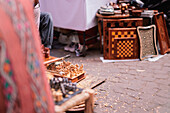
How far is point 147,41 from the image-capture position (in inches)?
170

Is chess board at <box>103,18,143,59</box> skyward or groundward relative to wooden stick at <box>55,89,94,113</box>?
skyward

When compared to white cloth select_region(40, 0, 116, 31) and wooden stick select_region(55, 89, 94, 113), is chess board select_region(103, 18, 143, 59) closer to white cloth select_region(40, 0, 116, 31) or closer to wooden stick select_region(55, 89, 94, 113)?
white cloth select_region(40, 0, 116, 31)

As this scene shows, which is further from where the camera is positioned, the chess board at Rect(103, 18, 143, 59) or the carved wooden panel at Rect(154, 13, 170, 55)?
the carved wooden panel at Rect(154, 13, 170, 55)

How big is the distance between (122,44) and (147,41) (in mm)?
493

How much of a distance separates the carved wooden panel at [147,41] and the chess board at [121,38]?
0.29ft

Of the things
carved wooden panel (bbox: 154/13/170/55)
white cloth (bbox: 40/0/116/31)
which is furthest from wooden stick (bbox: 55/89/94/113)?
carved wooden panel (bbox: 154/13/170/55)

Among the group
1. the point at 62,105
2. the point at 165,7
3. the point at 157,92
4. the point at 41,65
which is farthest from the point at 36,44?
the point at 165,7

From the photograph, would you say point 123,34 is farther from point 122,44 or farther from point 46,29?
point 46,29

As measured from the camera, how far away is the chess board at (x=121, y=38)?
13.8 feet

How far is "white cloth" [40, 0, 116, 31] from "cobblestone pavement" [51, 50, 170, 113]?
659mm

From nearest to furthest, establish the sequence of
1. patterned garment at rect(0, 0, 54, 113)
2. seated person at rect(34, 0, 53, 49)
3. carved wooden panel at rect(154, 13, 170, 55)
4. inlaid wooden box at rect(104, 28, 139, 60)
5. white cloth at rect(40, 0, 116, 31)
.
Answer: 1. patterned garment at rect(0, 0, 54, 113)
2. seated person at rect(34, 0, 53, 49)
3. inlaid wooden box at rect(104, 28, 139, 60)
4. white cloth at rect(40, 0, 116, 31)
5. carved wooden panel at rect(154, 13, 170, 55)

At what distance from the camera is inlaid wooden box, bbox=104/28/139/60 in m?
4.19

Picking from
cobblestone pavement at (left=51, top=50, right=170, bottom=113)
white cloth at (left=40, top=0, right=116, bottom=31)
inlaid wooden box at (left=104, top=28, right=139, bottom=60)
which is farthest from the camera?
white cloth at (left=40, top=0, right=116, bottom=31)

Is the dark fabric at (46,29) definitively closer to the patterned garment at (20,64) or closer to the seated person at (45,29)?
the seated person at (45,29)
